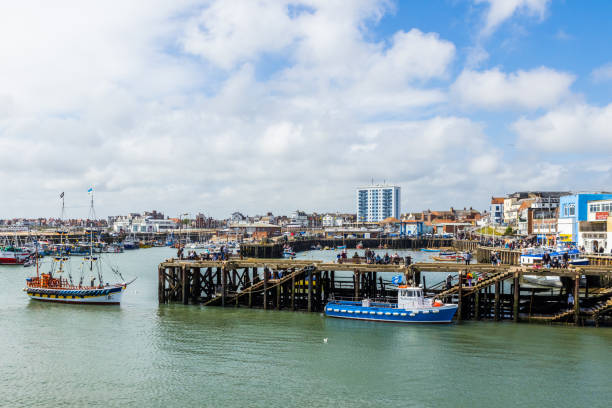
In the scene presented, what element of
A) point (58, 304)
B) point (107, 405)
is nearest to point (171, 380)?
point (107, 405)

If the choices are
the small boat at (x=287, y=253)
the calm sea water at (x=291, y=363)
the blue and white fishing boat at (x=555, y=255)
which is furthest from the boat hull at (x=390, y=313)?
the small boat at (x=287, y=253)

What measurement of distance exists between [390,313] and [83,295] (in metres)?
27.4

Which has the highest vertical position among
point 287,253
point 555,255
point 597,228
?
point 597,228

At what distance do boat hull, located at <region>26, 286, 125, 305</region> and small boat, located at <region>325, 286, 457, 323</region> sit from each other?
20118mm

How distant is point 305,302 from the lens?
148ft

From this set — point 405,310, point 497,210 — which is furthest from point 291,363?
point 497,210

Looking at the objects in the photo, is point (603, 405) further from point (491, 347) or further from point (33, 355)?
point (33, 355)

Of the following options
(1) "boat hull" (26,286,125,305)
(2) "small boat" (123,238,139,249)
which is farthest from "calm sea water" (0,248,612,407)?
(2) "small boat" (123,238,139,249)

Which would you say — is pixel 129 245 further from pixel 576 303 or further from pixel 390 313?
pixel 576 303

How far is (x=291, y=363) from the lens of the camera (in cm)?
2767

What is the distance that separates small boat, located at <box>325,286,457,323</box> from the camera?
36.4 metres

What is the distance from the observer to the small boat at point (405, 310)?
119ft

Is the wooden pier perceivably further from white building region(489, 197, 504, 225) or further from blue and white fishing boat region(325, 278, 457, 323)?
blue and white fishing boat region(325, 278, 457, 323)

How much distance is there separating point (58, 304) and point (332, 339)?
91.4 feet
